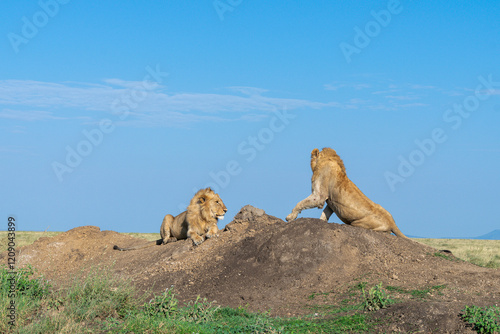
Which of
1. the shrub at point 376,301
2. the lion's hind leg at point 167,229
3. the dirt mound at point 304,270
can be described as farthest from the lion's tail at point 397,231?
the lion's hind leg at point 167,229

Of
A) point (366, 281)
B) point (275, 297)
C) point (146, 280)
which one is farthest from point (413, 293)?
point (146, 280)

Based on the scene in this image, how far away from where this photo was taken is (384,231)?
13625 millimetres

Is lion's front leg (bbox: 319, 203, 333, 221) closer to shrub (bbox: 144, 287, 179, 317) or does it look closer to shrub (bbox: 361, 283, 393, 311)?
shrub (bbox: 361, 283, 393, 311)

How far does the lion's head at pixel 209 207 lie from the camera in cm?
1452

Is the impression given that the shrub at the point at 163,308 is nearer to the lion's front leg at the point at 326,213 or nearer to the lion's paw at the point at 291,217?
the lion's paw at the point at 291,217

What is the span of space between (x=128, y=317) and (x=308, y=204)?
6094 millimetres

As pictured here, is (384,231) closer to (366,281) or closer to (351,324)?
(366,281)

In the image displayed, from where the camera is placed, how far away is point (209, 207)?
14.5 metres

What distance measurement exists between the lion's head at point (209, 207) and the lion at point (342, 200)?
6.73 ft

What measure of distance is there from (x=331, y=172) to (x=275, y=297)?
155 inches

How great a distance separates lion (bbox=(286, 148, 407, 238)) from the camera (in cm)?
1320

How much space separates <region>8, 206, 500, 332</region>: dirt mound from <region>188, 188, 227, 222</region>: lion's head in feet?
1.64

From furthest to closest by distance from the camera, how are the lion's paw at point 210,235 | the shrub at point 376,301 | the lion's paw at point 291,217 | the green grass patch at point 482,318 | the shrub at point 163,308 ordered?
the lion's paw at point 210,235 → the lion's paw at point 291,217 → the shrub at point 376,301 → the shrub at point 163,308 → the green grass patch at point 482,318

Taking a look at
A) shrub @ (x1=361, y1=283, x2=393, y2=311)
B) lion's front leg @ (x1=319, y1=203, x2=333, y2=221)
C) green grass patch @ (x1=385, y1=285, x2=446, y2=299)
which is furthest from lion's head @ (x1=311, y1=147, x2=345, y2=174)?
shrub @ (x1=361, y1=283, x2=393, y2=311)
